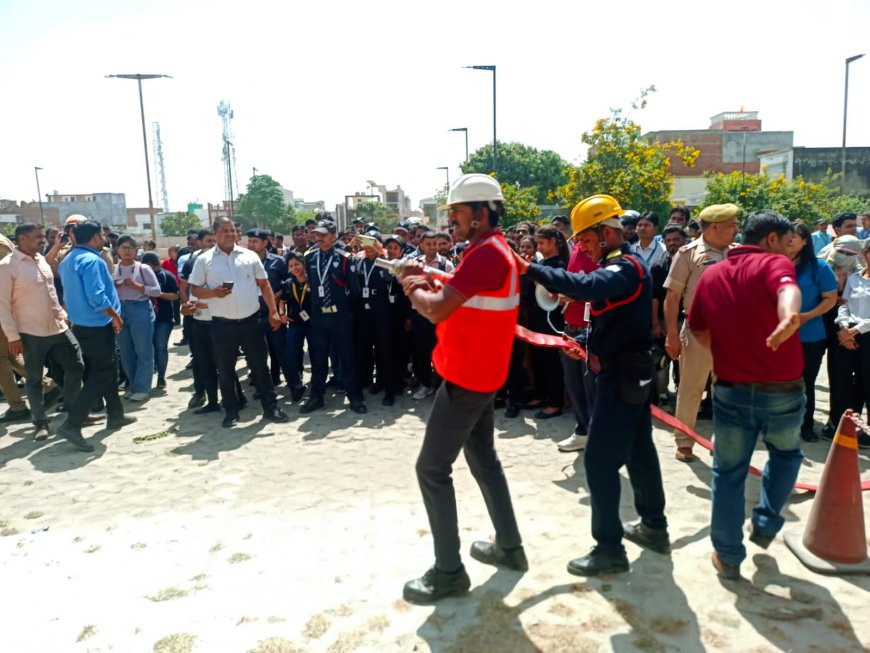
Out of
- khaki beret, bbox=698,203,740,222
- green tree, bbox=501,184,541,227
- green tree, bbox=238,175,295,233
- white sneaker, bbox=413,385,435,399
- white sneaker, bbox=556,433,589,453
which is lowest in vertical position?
white sneaker, bbox=413,385,435,399

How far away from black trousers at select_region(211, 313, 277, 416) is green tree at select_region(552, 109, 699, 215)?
19584mm

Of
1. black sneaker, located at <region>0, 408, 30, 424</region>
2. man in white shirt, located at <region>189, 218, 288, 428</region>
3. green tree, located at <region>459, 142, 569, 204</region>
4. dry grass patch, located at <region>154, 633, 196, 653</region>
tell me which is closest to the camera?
dry grass patch, located at <region>154, 633, 196, 653</region>

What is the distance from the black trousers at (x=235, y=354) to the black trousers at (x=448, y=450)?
4098mm

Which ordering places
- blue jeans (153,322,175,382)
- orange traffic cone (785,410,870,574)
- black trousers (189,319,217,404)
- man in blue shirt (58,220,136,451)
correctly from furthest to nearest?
blue jeans (153,322,175,382), black trousers (189,319,217,404), man in blue shirt (58,220,136,451), orange traffic cone (785,410,870,574)

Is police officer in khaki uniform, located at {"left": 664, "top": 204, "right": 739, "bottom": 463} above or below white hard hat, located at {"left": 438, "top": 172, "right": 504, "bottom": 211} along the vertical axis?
below

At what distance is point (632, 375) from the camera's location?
348 centimetres

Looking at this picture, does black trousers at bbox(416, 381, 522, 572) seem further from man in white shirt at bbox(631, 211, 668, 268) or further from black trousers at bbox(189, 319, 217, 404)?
black trousers at bbox(189, 319, 217, 404)

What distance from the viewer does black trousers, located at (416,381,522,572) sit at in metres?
3.30

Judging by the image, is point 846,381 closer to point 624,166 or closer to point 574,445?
point 574,445

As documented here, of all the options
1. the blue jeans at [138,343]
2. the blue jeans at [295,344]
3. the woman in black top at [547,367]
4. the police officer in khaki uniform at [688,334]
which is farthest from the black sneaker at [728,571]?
the blue jeans at [138,343]

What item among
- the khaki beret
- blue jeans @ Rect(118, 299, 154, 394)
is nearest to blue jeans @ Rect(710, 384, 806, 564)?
the khaki beret

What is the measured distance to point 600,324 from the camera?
3.61 m

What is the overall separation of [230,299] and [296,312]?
165cm

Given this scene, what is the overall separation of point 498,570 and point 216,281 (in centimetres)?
455
